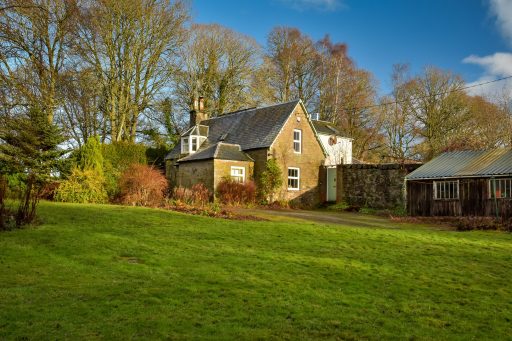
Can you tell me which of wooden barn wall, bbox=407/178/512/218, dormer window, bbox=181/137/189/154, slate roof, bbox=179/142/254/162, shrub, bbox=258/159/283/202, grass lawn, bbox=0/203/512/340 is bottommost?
grass lawn, bbox=0/203/512/340

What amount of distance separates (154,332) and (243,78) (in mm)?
40714

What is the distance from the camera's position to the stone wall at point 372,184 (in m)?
28.1

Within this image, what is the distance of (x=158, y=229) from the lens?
13805mm

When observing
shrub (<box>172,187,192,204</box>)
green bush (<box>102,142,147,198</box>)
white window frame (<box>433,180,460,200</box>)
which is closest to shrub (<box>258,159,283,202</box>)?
shrub (<box>172,187,192,204</box>)

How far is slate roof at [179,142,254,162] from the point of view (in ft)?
95.3

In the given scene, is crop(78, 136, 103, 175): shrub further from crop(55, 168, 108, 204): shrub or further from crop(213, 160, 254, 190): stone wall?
crop(213, 160, 254, 190): stone wall

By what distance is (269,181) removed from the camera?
29.8 m

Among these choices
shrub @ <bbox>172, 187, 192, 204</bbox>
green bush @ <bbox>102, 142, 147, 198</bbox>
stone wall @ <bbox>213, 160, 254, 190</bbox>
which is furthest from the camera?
green bush @ <bbox>102, 142, 147, 198</bbox>

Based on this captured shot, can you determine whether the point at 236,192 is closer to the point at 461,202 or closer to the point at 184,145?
the point at 184,145

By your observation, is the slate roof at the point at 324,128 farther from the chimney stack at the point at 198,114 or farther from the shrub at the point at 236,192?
the shrub at the point at 236,192

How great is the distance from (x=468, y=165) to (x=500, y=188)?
229cm

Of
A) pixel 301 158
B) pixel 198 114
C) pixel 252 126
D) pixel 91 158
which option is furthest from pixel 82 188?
pixel 198 114

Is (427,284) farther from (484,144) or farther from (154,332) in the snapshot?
(484,144)

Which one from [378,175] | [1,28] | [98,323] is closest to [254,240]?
[98,323]
